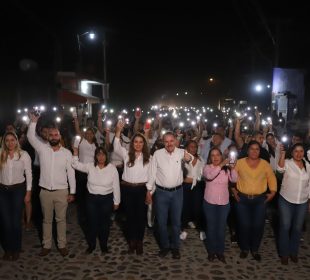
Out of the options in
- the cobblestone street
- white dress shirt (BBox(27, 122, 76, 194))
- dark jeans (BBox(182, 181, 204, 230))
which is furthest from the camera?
dark jeans (BBox(182, 181, 204, 230))

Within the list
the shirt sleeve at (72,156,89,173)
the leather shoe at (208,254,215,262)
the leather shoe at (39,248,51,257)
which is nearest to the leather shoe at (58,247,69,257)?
the leather shoe at (39,248,51,257)

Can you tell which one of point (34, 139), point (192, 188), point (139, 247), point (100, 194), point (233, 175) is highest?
point (34, 139)

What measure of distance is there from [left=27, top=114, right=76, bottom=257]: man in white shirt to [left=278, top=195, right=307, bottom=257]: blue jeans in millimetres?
3378

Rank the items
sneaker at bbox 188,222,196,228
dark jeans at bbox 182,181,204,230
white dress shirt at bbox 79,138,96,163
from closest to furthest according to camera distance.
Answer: dark jeans at bbox 182,181,204,230
sneaker at bbox 188,222,196,228
white dress shirt at bbox 79,138,96,163

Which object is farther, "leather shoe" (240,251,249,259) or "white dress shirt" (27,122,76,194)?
"leather shoe" (240,251,249,259)

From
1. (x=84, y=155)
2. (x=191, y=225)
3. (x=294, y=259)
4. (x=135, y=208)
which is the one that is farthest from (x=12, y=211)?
(x=294, y=259)

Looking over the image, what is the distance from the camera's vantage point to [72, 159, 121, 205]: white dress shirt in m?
5.83

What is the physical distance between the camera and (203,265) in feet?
18.5

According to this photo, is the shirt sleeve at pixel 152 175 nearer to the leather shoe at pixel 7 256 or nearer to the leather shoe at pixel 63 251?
the leather shoe at pixel 63 251

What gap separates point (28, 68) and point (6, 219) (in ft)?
54.6

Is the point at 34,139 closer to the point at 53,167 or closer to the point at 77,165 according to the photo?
the point at 53,167

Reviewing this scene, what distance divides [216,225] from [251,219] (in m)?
0.57

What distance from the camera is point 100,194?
5836 mm

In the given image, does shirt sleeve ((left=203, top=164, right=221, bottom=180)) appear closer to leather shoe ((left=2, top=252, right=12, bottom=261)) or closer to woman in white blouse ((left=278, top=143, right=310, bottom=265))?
woman in white blouse ((left=278, top=143, right=310, bottom=265))
